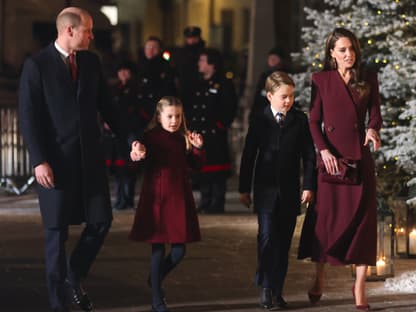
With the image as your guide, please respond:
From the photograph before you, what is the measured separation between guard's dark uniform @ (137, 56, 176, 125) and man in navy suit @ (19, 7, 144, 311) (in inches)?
251

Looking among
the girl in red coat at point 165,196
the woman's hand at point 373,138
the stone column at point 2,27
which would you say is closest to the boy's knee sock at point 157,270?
the girl in red coat at point 165,196

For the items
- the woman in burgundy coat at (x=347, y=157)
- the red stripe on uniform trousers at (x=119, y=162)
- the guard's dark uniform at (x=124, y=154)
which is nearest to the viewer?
the woman in burgundy coat at (x=347, y=157)

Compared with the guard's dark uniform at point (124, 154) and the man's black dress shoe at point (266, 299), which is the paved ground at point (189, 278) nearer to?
the man's black dress shoe at point (266, 299)

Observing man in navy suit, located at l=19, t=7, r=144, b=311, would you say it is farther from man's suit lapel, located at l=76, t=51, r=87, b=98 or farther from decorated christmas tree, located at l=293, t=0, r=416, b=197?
decorated christmas tree, located at l=293, t=0, r=416, b=197

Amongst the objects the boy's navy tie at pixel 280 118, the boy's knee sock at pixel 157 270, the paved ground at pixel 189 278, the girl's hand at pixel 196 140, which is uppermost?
the boy's navy tie at pixel 280 118

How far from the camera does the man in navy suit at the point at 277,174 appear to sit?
31.3ft

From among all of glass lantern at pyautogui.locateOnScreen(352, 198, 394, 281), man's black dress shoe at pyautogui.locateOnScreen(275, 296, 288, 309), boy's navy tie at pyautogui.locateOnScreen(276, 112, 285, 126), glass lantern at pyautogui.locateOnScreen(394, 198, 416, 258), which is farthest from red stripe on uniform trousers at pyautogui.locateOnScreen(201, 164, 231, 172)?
man's black dress shoe at pyautogui.locateOnScreen(275, 296, 288, 309)

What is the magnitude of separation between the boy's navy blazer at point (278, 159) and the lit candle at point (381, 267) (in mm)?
1161

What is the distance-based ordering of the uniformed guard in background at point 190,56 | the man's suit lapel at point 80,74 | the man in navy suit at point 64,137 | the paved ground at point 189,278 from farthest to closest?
1. the uniformed guard in background at point 190,56
2. the paved ground at point 189,278
3. the man's suit lapel at point 80,74
4. the man in navy suit at point 64,137

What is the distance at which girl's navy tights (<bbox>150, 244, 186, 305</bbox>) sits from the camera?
9.19m

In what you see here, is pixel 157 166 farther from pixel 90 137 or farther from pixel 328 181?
pixel 328 181

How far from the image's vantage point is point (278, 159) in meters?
9.55

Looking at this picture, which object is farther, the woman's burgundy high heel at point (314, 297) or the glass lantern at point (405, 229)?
the glass lantern at point (405, 229)

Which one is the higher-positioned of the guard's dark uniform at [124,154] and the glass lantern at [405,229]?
the guard's dark uniform at [124,154]
